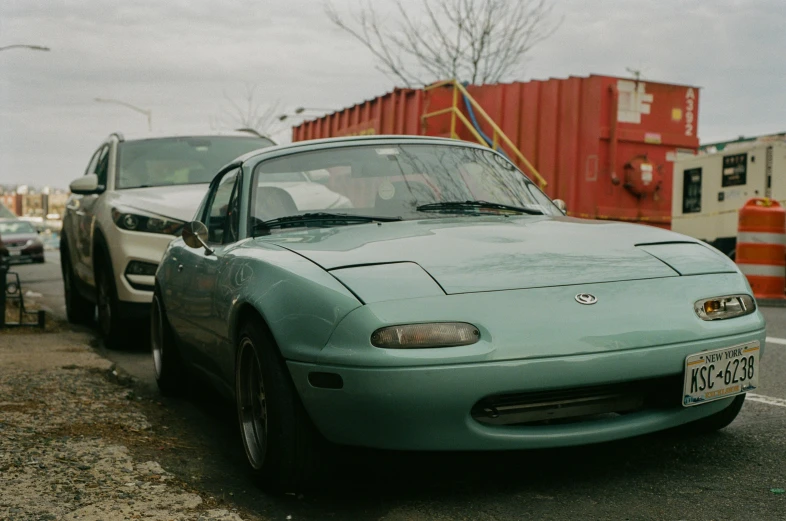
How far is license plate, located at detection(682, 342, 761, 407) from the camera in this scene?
334 cm

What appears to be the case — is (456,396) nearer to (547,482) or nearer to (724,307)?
(547,482)

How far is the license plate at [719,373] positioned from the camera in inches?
132

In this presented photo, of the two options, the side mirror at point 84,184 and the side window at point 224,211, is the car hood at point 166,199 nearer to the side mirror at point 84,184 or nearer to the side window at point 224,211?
the side mirror at point 84,184

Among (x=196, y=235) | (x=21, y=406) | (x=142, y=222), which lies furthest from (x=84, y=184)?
(x=196, y=235)

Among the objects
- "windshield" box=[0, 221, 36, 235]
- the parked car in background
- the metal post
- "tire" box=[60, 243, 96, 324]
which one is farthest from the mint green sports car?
"windshield" box=[0, 221, 36, 235]

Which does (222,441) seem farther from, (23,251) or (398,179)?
(23,251)

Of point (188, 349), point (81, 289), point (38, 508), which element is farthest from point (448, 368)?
point (81, 289)

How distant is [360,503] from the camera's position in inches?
133

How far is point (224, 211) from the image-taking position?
4.84m

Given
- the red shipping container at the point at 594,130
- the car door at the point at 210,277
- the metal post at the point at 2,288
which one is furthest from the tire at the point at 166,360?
the red shipping container at the point at 594,130

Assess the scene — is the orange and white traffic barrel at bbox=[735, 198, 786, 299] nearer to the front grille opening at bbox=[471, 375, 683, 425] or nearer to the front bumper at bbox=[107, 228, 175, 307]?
the front bumper at bbox=[107, 228, 175, 307]

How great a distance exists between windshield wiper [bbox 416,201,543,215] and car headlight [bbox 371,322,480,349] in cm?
129

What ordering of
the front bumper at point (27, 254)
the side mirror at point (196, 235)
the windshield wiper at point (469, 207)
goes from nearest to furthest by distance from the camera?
the windshield wiper at point (469, 207), the side mirror at point (196, 235), the front bumper at point (27, 254)

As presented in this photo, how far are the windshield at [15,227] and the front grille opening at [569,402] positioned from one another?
31.5 metres
